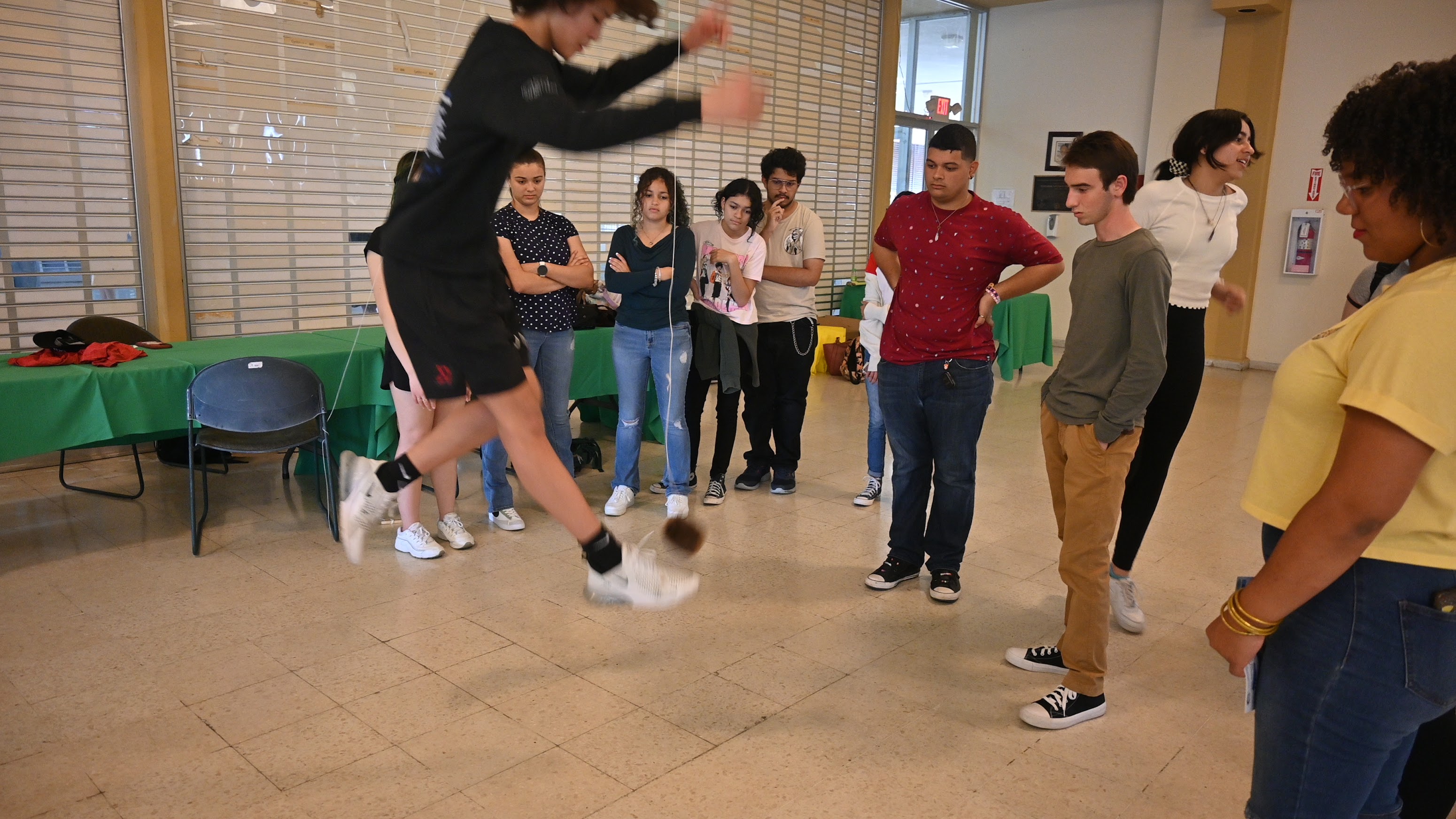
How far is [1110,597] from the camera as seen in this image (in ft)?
10.4

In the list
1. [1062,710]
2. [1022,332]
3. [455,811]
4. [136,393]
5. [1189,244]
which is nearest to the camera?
[455,811]

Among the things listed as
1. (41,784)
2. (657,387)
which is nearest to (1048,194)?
(657,387)

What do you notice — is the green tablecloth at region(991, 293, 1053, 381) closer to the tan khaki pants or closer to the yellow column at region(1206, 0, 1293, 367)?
the yellow column at region(1206, 0, 1293, 367)

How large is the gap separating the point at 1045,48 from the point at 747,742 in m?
9.47

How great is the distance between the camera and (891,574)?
346 centimetres

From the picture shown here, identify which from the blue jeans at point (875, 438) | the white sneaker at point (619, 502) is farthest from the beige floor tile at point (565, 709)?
the blue jeans at point (875, 438)

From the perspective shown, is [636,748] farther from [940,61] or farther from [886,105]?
[940,61]

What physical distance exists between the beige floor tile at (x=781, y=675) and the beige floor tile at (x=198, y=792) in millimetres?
1226

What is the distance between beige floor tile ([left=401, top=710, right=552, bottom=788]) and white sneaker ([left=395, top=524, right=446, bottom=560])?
1.27 meters

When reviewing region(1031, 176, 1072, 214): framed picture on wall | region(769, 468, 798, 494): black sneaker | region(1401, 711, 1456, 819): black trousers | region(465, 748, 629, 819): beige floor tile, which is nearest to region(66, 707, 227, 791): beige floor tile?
region(465, 748, 629, 819): beige floor tile

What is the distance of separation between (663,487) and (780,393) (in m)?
0.72

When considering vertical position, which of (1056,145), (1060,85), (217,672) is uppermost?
(1060,85)

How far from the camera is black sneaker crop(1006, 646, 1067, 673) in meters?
2.86

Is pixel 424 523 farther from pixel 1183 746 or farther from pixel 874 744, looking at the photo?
pixel 1183 746
